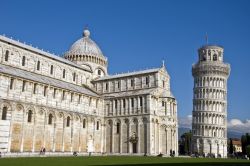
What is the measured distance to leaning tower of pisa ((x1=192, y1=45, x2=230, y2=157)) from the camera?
7488 cm

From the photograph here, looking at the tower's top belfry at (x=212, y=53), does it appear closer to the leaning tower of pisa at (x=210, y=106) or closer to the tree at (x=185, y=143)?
the leaning tower of pisa at (x=210, y=106)

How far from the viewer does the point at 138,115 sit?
167 feet

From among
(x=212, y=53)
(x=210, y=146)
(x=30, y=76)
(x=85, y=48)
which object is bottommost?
(x=210, y=146)

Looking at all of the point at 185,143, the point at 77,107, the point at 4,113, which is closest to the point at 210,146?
the point at 185,143

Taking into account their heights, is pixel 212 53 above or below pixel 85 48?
above

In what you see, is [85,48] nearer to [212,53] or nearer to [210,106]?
→ [210,106]

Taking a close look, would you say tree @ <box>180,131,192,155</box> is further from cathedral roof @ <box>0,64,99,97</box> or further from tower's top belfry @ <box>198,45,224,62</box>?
cathedral roof @ <box>0,64,99,97</box>

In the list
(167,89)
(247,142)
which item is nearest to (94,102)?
(167,89)

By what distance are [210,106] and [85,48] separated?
104 feet

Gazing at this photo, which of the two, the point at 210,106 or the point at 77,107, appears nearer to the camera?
the point at 77,107

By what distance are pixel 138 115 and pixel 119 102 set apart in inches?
169

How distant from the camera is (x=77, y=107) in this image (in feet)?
163

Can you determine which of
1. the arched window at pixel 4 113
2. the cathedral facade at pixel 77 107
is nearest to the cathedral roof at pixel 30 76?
the cathedral facade at pixel 77 107

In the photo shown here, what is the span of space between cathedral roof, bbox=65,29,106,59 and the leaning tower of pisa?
26.2m
